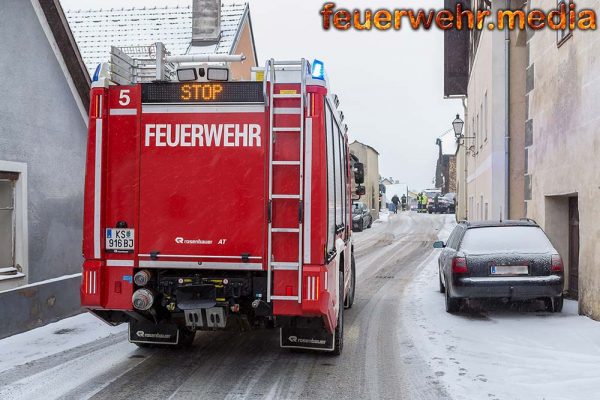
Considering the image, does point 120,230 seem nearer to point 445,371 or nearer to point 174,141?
point 174,141

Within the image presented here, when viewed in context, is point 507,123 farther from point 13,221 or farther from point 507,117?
point 13,221

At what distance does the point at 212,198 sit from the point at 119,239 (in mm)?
1039

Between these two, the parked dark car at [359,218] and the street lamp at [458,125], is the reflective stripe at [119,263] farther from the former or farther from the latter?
the parked dark car at [359,218]

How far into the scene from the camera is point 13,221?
859 cm

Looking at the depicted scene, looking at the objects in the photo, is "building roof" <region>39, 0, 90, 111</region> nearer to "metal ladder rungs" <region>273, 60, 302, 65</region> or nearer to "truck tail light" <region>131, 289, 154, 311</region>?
"metal ladder rungs" <region>273, 60, 302, 65</region>

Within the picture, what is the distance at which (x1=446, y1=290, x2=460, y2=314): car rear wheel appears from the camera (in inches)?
379

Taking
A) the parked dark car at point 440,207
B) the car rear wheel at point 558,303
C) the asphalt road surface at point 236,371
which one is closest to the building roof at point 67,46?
the asphalt road surface at point 236,371

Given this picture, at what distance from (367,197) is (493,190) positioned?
32.7 m

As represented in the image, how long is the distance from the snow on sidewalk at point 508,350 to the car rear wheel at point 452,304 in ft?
0.49

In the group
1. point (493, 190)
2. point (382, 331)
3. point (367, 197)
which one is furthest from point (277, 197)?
point (367, 197)

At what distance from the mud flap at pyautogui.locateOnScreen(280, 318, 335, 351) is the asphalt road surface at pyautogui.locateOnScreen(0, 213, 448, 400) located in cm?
22

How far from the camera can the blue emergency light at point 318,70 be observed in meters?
5.85

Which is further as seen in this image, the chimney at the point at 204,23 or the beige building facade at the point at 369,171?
the beige building facade at the point at 369,171

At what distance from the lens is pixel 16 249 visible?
861 centimetres
